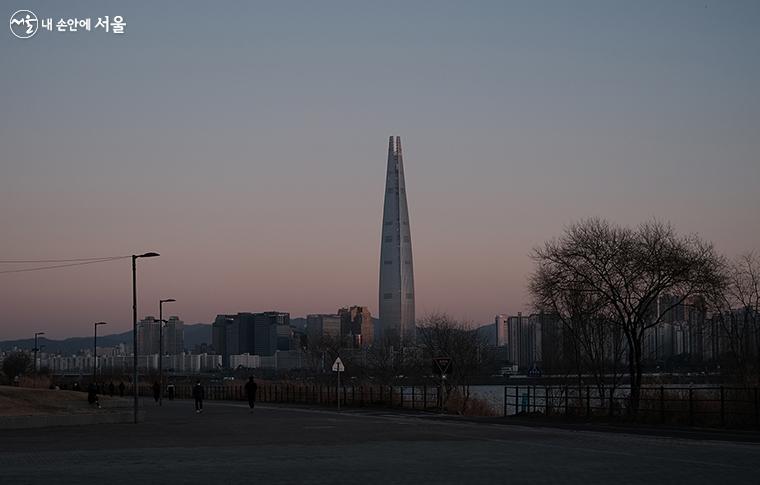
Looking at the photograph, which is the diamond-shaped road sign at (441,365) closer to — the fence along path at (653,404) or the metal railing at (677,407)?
the fence along path at (653,404)

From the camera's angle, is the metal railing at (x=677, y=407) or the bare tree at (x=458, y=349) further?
the bare tree at (x=458, y=349)

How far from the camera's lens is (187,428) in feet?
137

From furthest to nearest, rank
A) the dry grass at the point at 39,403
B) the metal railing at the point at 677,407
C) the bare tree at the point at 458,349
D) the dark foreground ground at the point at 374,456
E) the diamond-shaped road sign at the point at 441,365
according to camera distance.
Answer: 1. the bare tree at the point at 458,349
2. the diamond-shaped road sign at the point at 441,365
3. the dry grass at the point at 39,403
4. the metal railing at the point at 677,407
5. the dark foreground ground at the point at 374,456

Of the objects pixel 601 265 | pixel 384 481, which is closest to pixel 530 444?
pixel 384 481

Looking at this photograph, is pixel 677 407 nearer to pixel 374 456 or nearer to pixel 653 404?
pixel 653 404

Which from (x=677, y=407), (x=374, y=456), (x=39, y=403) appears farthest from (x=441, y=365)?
(x=374, y=456)

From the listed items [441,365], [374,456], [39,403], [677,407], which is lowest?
[39,403]

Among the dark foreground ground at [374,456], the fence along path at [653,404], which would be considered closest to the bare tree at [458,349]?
the fence along path at [653,404]

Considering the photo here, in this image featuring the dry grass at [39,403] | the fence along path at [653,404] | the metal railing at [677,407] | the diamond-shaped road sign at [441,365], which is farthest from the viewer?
the diamond-shaped road sign at [441,365]

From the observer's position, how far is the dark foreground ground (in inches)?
782

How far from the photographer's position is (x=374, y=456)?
25.1m

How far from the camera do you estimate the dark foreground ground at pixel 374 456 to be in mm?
19859

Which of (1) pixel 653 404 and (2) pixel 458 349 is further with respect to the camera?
(2) pixel 458 349

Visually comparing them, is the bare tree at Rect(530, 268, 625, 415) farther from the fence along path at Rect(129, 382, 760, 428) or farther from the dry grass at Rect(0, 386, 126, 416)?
the dry grass at Rect(0, 386, 126, 416)
